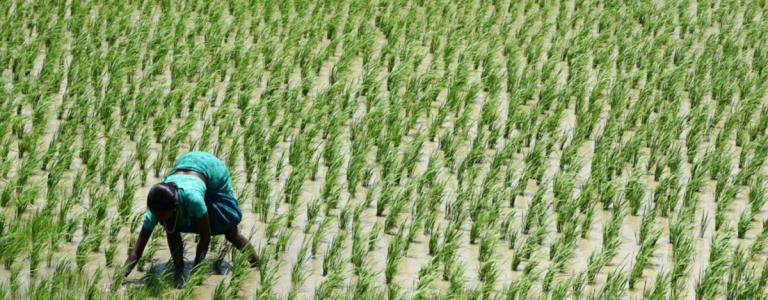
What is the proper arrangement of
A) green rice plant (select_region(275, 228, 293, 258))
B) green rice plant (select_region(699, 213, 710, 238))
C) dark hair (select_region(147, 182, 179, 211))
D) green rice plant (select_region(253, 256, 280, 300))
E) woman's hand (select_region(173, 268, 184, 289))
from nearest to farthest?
1. dark hair (select_region(147, 182, 179, 211))
2. green rice plant (select_region(253, 256, 280, 300))
3. woman's hand (select_region(173, 268, 184, 289))
4. green rice plant (select_region(275, 228, 293, 258))
5. green rice plant (select_region(699, 213, 710, 238))

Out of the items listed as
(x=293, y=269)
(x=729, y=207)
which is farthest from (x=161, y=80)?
(x=729, y=207)

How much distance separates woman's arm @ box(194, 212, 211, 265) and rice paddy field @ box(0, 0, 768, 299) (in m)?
0.12

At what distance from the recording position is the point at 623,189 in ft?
21.4

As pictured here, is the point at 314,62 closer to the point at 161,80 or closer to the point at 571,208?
the point at 161,80

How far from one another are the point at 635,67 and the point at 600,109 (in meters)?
1.50

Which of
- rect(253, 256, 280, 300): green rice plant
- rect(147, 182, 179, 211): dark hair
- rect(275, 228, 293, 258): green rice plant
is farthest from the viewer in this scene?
rect(275, 228, 293, 258): green rice plant

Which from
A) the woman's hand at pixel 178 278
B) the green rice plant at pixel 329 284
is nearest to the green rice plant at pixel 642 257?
the green rice plant at pixel 329 284

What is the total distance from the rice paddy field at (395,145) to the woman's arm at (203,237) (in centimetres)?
12

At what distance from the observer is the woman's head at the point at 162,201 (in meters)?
4.91

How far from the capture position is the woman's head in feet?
16.1

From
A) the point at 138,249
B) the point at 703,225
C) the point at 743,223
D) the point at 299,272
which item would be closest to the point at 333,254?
the point at 299,272

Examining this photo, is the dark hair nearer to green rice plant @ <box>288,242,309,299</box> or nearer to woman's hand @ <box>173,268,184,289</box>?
woman's hand @ <box>173,268,184,289</box>

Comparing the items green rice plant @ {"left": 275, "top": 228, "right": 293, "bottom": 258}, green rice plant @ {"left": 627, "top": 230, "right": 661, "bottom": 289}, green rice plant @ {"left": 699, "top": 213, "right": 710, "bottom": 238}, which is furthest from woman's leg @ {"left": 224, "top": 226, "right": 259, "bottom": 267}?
green rice plant @ {"left": 699, "top": 213, "right": 710, "bottom": 238}

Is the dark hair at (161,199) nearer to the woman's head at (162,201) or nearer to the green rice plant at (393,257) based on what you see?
the woman's head at (162,201)
